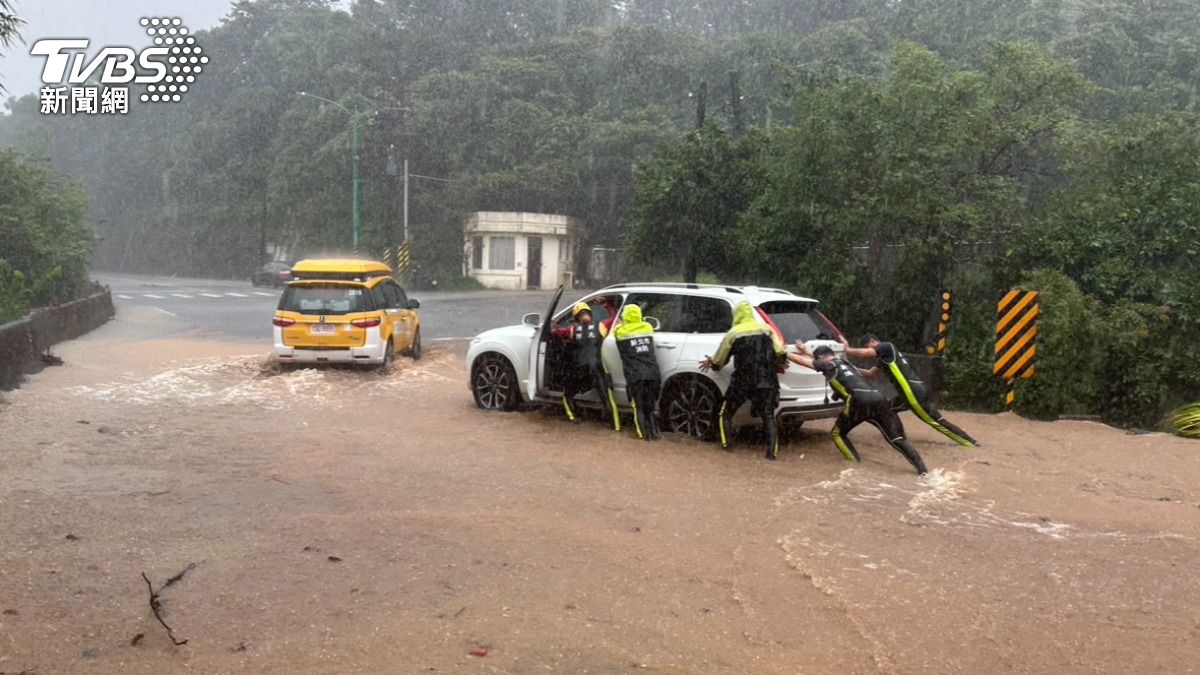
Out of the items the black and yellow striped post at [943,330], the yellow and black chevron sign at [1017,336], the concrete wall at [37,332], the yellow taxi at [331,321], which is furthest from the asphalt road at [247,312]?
the yellow and black chevron sign at [1017,336]

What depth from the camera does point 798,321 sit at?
9.59 m

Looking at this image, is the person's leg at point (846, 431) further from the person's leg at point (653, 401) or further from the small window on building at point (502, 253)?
the small window on building at point (502, 253)

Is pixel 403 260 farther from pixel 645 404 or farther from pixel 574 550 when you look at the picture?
pixel 574 550

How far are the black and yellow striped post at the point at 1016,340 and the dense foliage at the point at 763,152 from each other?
0.18 metres

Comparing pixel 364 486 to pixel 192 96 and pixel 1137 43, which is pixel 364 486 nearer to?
pixel 1137 43

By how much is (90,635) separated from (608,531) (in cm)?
306

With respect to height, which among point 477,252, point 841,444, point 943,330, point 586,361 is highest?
point 477,252

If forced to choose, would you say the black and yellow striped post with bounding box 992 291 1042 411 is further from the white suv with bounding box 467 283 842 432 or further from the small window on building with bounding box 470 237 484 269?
the small window on building with bounding box 470 237 484 269

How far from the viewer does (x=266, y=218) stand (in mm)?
56875

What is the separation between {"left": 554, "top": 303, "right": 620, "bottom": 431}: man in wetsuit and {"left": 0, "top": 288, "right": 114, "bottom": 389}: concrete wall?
7136 mm

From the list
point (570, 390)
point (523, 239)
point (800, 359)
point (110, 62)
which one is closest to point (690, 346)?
point (800, 359)

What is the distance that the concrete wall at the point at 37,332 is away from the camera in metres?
13.1

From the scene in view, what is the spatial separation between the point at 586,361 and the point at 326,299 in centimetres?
523

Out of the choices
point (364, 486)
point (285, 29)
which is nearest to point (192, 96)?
point (285, 29)
